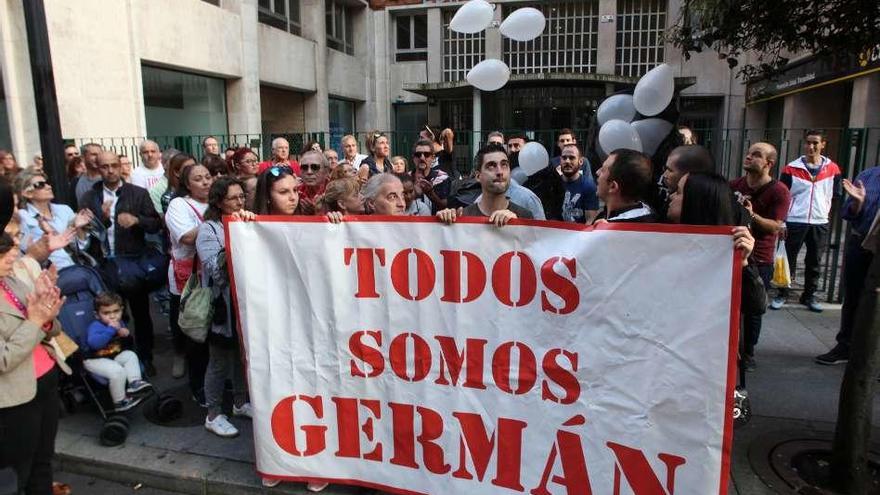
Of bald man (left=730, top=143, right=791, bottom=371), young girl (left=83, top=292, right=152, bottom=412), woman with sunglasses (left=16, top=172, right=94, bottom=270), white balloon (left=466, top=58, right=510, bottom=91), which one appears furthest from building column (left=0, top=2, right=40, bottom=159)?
bald man (left=730, top=143, right=791, bottom=371)

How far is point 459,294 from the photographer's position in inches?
109

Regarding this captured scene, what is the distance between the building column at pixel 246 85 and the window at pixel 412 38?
8.93 meters

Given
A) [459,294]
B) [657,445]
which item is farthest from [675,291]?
[459,294]

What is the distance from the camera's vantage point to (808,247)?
20.8 feet

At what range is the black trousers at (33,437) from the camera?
2.56 m

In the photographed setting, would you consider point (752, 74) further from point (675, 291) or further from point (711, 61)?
point (711, 61)

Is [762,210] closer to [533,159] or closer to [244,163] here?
[533,159]

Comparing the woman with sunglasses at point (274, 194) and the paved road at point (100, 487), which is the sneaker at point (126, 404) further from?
the woman with sunglasses at point (274, 194)

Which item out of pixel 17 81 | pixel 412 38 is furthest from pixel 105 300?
pixel 412 38

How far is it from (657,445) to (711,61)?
72.8 feet

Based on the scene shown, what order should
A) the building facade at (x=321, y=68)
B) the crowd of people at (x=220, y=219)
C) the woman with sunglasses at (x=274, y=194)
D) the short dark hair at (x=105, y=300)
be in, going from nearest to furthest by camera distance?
the crowd of people at (x=220, y=219) → the woman with sunglasses at (x=274, y=194) → the short dark hair at (x=105, y=300) → the building facade at (x=321, y=68)

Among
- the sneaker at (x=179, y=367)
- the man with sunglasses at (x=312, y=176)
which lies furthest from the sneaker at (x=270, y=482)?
the man with sunglasses at (x=312, y=176)

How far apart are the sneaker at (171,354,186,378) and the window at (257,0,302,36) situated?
15110 mm

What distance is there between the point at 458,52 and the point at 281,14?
7308 millimetres
